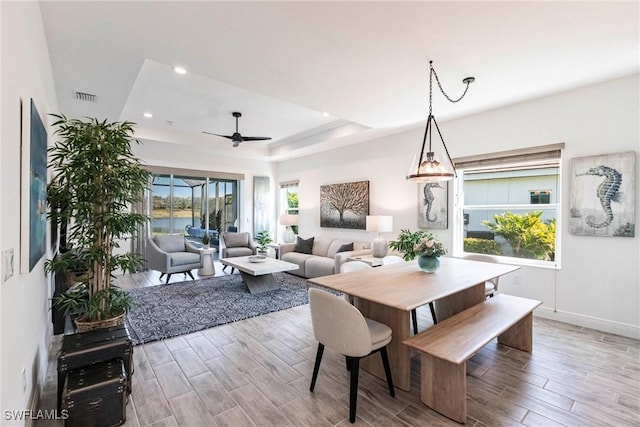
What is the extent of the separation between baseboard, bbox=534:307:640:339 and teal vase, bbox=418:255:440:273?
2.02 m

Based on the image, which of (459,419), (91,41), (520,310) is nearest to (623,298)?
(520,310)

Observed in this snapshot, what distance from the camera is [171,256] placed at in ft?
17.3

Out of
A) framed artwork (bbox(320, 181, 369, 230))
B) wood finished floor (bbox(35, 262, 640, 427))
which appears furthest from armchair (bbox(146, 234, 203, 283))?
framed artwork (bbox(320, 181, 369, 230))

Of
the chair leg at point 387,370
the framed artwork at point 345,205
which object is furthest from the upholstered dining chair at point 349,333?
the framed artwork at point 345,205

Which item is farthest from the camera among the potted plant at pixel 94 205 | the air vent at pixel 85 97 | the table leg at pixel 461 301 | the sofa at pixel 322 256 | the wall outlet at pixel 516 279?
the sofa at pixel 322 256

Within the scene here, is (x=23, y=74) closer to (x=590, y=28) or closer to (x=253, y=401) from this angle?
A: (x=253, y=401)

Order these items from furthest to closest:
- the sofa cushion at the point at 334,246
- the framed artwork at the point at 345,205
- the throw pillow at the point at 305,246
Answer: the throw pillow at the point at 305,246, the framed artwork at the point at 345,205, the sofa cushion at the point at 334,246

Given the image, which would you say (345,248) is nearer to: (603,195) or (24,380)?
(603,195)

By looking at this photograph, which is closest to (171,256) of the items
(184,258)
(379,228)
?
(184,258)

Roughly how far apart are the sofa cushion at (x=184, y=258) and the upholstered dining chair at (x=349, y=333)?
4.03 metres

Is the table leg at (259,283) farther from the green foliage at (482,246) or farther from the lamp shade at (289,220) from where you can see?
the green foliage at (482,246)

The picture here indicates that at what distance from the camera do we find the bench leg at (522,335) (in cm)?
285

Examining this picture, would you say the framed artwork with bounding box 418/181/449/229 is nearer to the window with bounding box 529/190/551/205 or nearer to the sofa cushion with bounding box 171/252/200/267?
the window with bounding box 529/190/551/205

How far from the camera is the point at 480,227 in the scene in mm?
4480
